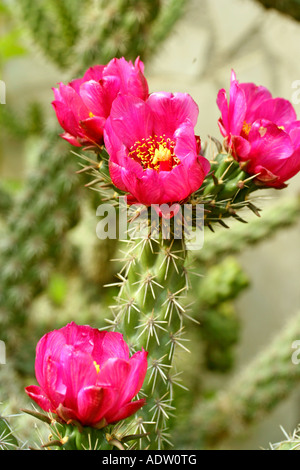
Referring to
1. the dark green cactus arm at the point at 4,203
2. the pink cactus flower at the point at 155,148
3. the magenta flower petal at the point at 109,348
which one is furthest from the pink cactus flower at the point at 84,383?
the dark green cactus arm at the point at 4,203

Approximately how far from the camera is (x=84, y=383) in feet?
1.32

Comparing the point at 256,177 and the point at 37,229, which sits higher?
the point at 37,229

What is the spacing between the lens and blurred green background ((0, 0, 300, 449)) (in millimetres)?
1091

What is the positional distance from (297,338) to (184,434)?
0.94ft

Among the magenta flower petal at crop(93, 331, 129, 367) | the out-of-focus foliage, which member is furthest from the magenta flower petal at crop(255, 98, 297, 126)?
the out-of-focus foliage

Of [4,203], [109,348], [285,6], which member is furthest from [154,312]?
[4,203]

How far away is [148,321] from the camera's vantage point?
514 mm

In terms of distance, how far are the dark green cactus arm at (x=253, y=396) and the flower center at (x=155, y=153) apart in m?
0.65

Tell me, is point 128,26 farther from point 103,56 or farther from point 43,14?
point 43,14

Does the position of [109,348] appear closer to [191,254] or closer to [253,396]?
[191,254]

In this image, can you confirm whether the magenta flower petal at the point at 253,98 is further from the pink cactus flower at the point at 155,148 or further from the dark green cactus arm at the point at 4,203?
the dark green cactus arm at the point at 4,203

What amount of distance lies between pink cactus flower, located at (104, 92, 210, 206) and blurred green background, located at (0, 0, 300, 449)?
12 cm

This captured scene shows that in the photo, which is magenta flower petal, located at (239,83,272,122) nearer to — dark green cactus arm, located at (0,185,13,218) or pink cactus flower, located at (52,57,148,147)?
pink cactus flower, located at (52,57,148,147)

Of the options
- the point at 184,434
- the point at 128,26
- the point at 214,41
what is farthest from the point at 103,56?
the point at 214,41
